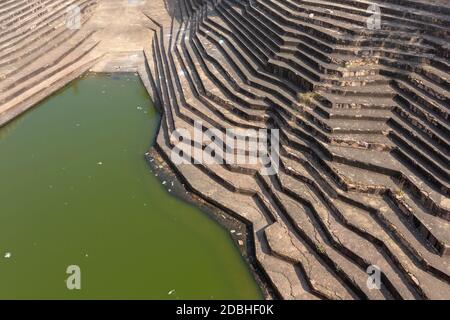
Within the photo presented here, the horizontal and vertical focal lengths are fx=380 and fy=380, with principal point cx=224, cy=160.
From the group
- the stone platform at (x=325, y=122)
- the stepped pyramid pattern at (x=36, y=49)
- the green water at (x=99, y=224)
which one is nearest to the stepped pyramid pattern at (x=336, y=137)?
the stone platform at (x=325, y=122)

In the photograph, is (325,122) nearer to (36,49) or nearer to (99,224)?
(99,224)

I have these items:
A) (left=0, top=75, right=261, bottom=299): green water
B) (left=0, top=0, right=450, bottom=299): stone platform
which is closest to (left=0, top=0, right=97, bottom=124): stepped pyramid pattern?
(left=0, top=0, right=450, bottom=299): stone platform

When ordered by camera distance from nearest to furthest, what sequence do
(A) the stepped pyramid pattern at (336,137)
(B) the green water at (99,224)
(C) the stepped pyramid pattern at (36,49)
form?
(A) the stepped pyramid pattern at (336,137)
(B) the green water at (99,224)
(C) the stepped pyramid pattern at (36,49)

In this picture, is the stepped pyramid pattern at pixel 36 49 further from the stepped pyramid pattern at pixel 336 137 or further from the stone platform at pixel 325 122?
the stepped pyramid pattern at pixel 336 137
